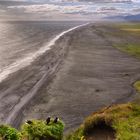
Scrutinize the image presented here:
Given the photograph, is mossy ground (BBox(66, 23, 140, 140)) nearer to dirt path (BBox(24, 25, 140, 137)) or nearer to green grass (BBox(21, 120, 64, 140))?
green grass (BBox(21, 120, 64, 140))

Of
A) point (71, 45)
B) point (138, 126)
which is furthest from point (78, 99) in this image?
point (71, 45)

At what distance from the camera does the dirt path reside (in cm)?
3878

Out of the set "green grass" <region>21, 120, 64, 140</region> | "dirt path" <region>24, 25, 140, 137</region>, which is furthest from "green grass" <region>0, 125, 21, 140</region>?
"dirt path" <region>24, 25, 140, 137</region>

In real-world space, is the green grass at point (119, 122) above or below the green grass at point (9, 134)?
below

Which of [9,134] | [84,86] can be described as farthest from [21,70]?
[9,134]

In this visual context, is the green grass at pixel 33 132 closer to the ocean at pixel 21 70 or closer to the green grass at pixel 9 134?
the green grass at pixel 9 134

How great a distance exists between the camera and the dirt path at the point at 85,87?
3878 cm

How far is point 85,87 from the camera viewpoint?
49062mm

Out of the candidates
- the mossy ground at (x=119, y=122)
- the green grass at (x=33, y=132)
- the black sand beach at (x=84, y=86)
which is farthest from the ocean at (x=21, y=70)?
the green grass at (x=33, y=132)

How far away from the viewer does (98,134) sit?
24422mm

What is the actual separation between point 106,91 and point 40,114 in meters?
12.3

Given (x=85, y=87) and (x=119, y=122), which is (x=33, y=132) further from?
(x=85, y=87)

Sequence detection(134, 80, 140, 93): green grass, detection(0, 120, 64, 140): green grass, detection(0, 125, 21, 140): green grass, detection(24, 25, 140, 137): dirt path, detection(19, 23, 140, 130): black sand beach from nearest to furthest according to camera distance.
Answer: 1. detection(0, 125, 21, 140): green grass
2. detection(0, 120, 64, 140): green grass
3. detection(19, 23, 140, 130): black sand beach
4. detection(24, 25, 140, 137): dirt path
5. detection(134, 80, 140, 93): green grass

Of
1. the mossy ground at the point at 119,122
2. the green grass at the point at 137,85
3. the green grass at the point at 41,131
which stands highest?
the green grass at the point at 41,131
